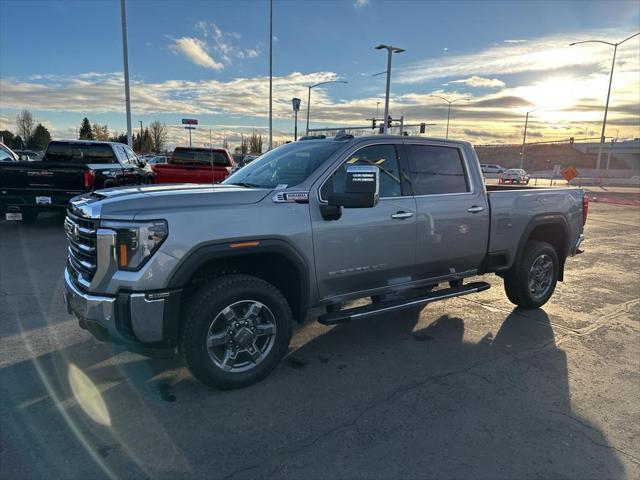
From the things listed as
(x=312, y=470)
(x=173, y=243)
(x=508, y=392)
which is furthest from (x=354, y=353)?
(x=173, y=243)

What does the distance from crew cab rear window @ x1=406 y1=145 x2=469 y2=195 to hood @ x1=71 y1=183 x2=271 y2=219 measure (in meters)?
1.70

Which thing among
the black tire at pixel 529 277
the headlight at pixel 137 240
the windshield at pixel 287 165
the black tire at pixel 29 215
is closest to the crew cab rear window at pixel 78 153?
the black tire at pixel 29 215

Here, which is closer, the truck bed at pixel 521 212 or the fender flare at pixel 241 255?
the fender flare at pixel 241 255

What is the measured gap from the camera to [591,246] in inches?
431

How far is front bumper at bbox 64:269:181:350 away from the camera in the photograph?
3291 mm

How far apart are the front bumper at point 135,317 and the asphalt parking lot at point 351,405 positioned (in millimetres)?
515

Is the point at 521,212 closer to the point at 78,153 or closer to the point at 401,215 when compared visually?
the point at 401,215

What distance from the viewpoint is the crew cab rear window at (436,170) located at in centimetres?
482

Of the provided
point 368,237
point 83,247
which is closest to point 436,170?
point 368,237

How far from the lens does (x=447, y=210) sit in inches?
192

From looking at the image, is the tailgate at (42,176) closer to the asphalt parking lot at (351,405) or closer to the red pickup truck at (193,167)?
the red pickup truck at (193,167)

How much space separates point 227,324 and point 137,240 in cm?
93

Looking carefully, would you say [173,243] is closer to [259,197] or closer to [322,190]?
[259,197]

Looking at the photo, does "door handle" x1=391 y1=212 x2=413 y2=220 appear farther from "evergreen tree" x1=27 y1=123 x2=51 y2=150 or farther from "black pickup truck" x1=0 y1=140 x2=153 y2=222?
"evergreen tree" x1=27 y1=123 x2=51 y2=150
